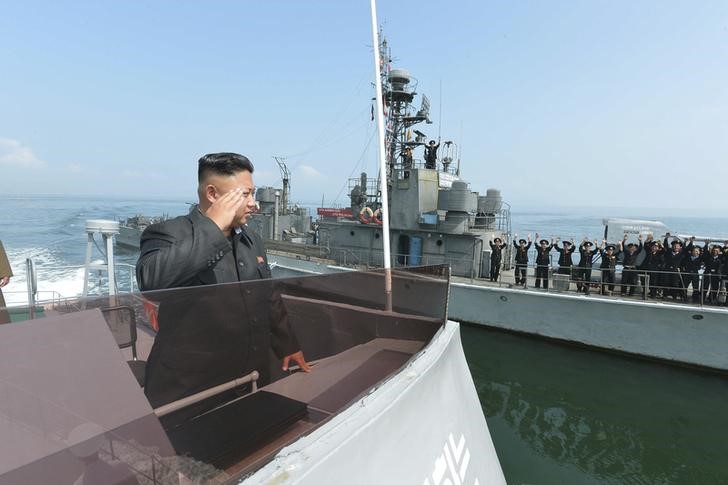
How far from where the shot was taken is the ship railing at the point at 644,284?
10961 millimetres

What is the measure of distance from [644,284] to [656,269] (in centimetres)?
55

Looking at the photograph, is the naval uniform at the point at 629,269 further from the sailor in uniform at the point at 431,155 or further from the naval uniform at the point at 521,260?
the sailor in uniform at the point at 431,155

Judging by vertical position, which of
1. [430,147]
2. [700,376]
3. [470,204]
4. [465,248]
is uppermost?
[430,147]

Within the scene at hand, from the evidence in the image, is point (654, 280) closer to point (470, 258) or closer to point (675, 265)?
point (675, 265)

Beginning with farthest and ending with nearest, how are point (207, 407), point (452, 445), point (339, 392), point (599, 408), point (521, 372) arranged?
point (521, 372) → point (599, 408) → point (452, 445) → point (339, 392) → point (207, 407)

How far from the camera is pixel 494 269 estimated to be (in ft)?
46.1

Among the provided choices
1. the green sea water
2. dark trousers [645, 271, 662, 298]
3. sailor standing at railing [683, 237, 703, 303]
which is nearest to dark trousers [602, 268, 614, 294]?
dark trousers [645, 271, 662, 298]

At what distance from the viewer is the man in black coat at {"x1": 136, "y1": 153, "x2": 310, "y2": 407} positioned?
1418mm

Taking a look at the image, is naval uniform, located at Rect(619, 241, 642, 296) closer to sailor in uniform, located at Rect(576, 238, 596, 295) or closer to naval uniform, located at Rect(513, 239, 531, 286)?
sailor in uniform, located at Rect(576, 238, 596, 295)

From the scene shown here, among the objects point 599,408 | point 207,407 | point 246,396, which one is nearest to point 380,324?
point 246,396

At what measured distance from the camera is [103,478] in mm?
992

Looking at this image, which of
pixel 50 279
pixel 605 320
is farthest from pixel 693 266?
pixel 50 279

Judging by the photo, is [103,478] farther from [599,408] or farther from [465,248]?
[465,248]

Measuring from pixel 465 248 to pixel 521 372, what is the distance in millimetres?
5456
